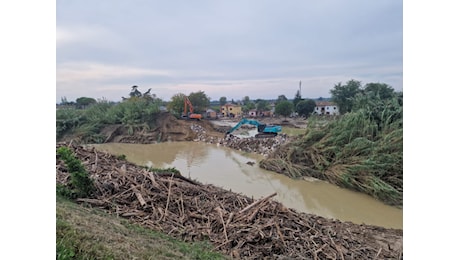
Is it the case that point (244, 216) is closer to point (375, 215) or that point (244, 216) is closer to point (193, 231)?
point (193, 231)

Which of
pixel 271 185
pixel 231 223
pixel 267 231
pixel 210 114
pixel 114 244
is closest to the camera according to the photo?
pixel 114 244

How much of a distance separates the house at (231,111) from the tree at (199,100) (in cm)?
430

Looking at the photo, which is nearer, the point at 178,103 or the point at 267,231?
the point at 267,231

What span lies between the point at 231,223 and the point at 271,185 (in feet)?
14.0

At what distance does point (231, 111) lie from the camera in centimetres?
3183

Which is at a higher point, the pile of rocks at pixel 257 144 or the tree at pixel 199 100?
the tree at pixel 199 100

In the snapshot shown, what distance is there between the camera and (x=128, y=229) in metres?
3.17

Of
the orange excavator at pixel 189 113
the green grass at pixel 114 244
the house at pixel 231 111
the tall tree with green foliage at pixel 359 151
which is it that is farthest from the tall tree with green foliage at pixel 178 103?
the green grass at pixel 114 244

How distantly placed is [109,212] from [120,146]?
1144cm

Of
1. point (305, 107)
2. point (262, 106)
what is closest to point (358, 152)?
point (305, 107)

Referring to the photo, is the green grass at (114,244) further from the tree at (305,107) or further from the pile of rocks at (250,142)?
the tree at (305,107)

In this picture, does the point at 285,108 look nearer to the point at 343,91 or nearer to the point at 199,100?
the point at 343,91

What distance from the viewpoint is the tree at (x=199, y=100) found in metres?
25.9
